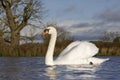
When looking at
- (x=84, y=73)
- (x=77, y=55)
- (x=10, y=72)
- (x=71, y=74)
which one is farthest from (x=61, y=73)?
(x=77, y=55)

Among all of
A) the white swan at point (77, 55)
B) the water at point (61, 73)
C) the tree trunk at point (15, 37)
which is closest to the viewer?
the water at point (61, 73)

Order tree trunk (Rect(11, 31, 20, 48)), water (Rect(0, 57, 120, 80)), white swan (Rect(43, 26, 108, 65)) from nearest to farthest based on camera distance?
1. water (Rect(0, 57, 120, 80))
2. white swan (Rect(43, 26, 108, 65))
3. tree trunk (Rect(11, 31, 20, 48))

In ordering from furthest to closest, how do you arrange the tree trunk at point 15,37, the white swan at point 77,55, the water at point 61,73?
the tree trunk at point 15,37 → the white swan at point 77,55 → the water at point 61,73

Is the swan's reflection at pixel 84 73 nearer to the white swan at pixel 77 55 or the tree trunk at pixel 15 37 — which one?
the white swan at pixel 77 55

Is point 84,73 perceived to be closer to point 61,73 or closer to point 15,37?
point 61,73

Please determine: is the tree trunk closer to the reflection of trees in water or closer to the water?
the reflection of trees in water

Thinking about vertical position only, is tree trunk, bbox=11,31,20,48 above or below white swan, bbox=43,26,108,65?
above

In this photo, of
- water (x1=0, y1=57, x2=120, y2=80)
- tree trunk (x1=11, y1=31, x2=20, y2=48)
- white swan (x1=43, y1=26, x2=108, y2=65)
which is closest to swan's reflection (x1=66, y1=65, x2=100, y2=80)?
water (x1=0, y1=57, x2=120, y2=80)

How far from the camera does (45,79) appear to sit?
11.3m

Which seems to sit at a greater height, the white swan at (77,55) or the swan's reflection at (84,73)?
the white swan at (77,55)

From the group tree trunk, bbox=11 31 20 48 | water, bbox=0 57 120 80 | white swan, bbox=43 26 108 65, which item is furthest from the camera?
tree trunk, bbox=11 31 20 48

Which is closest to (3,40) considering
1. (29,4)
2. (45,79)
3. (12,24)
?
(12,24)

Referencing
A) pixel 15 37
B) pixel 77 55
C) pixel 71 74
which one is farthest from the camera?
pixel 15 37

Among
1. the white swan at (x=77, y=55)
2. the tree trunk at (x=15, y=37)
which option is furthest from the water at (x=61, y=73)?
the tree trunk at (x=15, y=37)
